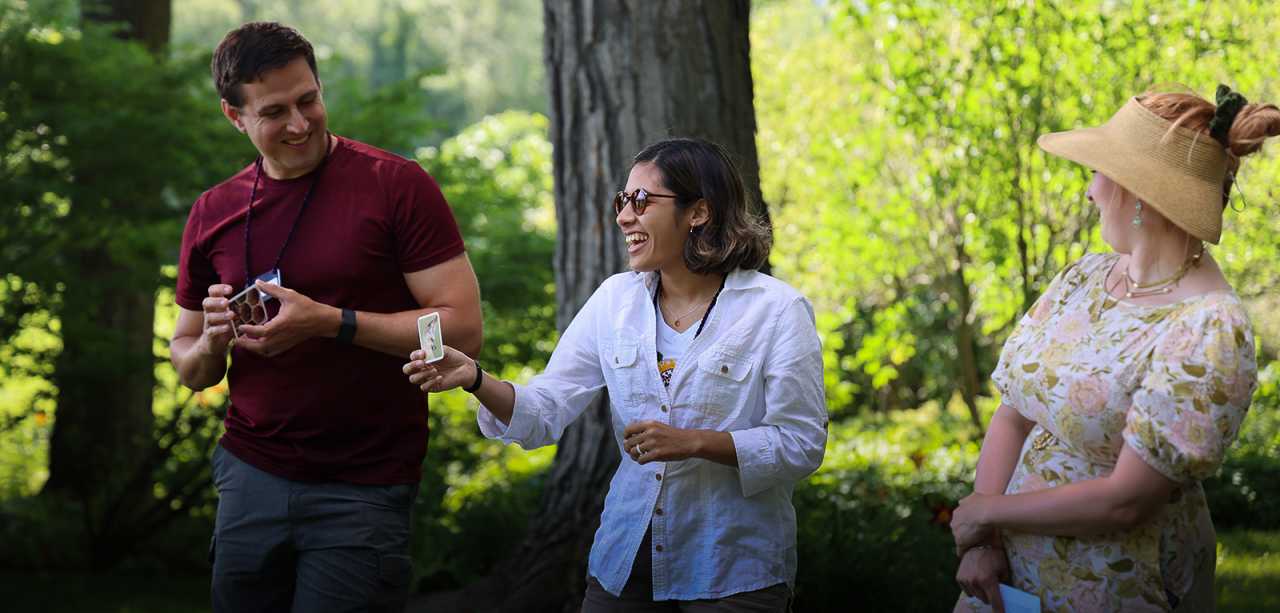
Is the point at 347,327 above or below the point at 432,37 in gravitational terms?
below

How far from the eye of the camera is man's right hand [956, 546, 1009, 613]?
113 inches

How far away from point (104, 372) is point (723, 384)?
15.8 feet

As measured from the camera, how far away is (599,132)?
4.95 m

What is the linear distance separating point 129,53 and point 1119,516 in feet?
19.5

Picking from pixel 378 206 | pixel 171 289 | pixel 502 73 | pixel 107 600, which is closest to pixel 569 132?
pixel 378 206

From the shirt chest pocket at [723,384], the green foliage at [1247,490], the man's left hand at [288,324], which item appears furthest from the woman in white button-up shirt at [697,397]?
the green foliage at [1247,490]

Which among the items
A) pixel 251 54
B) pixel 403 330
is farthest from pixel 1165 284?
pixel 251 54

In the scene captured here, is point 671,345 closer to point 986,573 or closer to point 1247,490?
point 986,573

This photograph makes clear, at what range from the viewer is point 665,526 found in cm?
299

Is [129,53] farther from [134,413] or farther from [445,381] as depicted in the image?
[445,381]

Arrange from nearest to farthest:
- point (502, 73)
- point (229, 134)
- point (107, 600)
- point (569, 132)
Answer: point (569, 132) → point (107, 600) → point (229, 134) → point (502, 73)

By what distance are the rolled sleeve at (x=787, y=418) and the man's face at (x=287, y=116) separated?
127 cm

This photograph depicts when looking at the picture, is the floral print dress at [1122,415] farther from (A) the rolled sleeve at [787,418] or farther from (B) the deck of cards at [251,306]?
(B) the deck of cards at [251,306]

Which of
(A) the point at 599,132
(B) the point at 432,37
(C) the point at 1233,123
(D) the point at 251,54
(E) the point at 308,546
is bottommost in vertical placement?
(E) the point at 308,546
